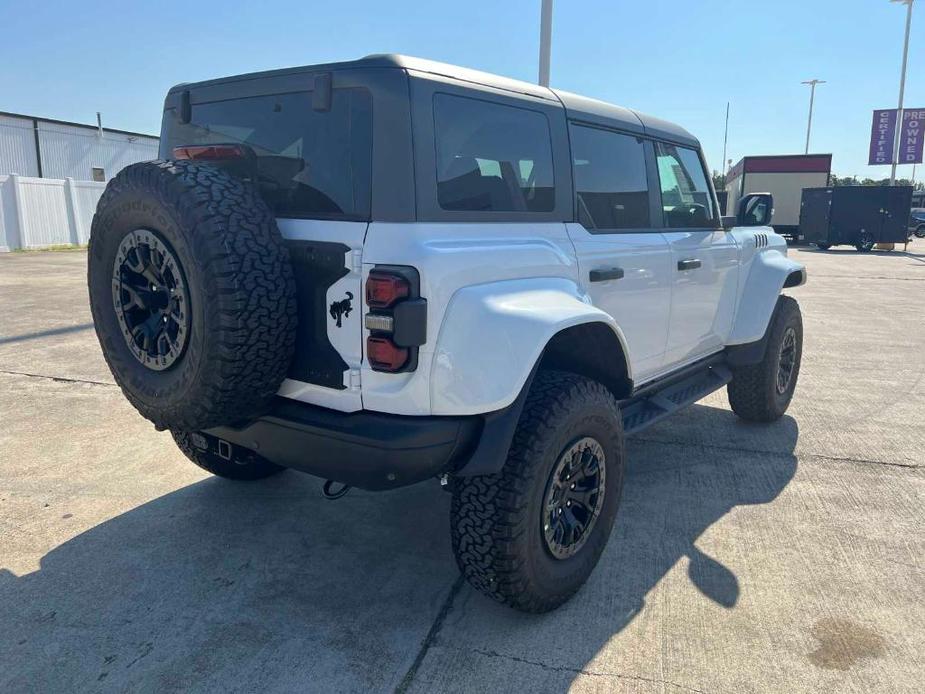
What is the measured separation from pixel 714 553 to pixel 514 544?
1.26m

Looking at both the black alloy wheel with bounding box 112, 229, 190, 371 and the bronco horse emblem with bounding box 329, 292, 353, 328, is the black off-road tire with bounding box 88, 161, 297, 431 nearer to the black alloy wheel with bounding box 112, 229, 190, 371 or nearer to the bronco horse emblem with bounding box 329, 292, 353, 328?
the black alloy wheel with bounding box 112, 229, 190, 371

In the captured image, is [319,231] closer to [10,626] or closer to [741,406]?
[10,626]

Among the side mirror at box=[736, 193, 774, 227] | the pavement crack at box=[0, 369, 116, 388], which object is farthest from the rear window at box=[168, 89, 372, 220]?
the pavement crack at box=[0, 369, 116, 388]

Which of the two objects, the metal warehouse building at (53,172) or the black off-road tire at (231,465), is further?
the metal warehouse building at (53,172)

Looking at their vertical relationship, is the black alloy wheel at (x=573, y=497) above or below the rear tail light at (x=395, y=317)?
below

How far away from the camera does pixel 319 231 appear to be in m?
2.36

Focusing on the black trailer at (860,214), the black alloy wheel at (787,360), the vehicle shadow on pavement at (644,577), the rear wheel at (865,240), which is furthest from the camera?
the rear wheel at (865,240)

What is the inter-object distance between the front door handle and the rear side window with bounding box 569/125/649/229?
0.69 ft

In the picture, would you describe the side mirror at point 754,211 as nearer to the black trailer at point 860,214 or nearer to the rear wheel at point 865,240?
the black trailer at point 860,214

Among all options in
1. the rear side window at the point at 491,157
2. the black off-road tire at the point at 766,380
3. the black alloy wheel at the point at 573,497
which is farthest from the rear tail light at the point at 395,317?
the black off-road tire at the point at 766,380

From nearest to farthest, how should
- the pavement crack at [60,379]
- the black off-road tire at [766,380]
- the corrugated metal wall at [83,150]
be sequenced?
the black off-road tire at [766,380] < the pavement crack at [60,379] < the corrugated metal wall at [83,150]

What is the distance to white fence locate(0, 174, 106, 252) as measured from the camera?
19.4 metres

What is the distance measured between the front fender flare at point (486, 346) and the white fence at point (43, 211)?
62.1 ft

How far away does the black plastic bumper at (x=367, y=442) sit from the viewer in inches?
87.9
